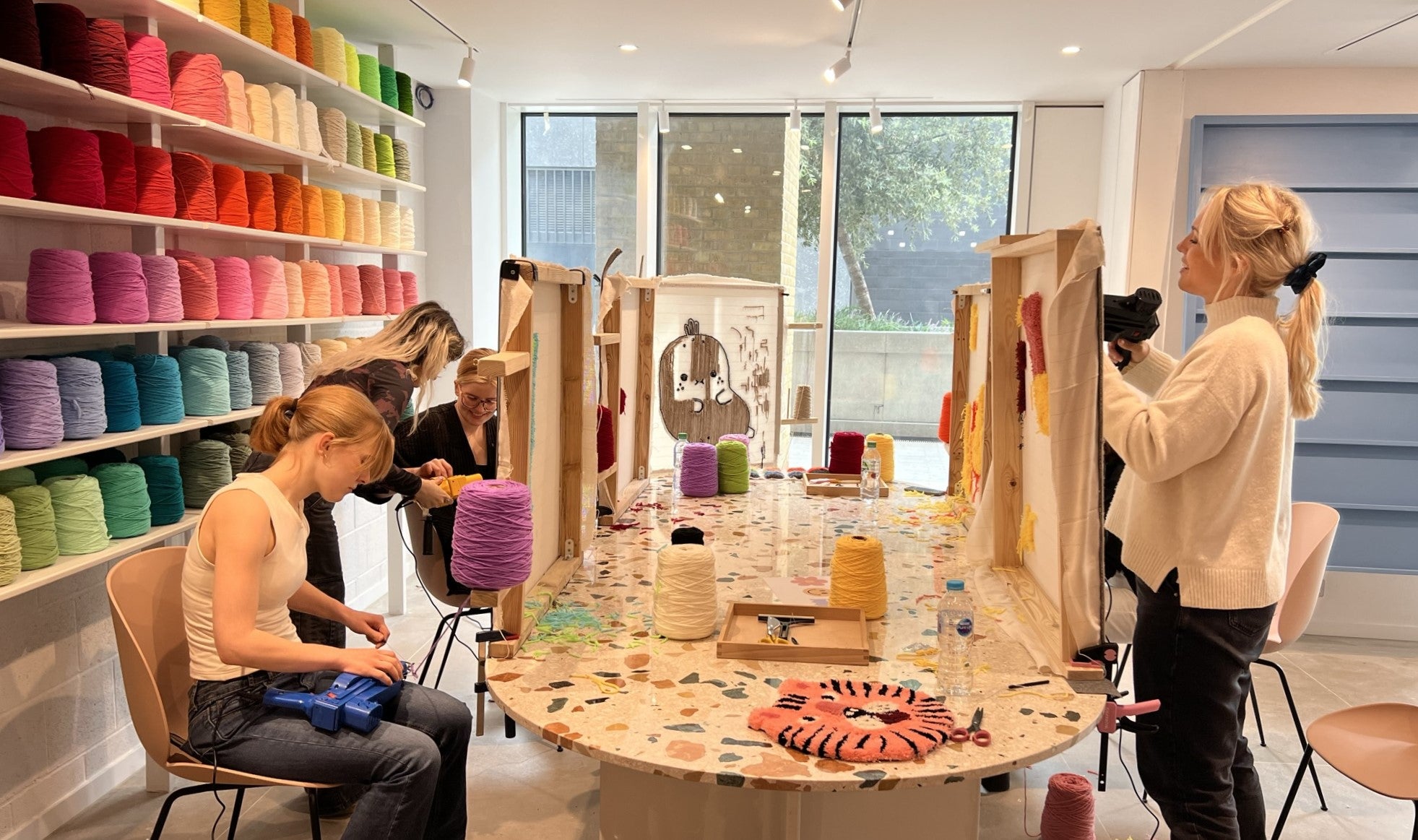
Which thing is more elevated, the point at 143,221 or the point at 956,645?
the point at 143,221

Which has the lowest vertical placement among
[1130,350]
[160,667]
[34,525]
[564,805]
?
[564,805]

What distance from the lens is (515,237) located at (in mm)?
6273

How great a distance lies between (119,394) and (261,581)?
1154 millimetres

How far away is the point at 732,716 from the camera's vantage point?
1.56m

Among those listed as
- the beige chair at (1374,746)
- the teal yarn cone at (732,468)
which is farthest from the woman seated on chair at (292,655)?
the beige chair at (1374,746)

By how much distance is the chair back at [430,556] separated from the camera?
2928 millimetres

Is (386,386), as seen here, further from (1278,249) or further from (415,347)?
(1278,249)

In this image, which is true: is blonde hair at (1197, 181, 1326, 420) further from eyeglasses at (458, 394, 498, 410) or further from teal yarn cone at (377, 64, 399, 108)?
teal yarn cone at (377, 64, 399, 108)

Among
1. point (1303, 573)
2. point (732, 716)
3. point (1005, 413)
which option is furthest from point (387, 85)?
point (1303, 573)

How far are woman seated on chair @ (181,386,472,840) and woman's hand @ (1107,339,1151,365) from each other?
150cm

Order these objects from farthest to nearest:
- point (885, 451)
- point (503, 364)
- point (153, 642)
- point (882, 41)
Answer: point (882, 41), point (885, 451), point (153, 642), point (503, 364)

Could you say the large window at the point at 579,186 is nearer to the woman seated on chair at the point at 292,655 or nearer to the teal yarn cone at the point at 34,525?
the teal yarn cone at the point at 34,525

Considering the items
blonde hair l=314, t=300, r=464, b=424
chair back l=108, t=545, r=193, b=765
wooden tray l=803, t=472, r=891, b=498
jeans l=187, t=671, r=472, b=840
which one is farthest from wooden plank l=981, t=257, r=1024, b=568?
chair back l=108, t=545, r=193, b=765

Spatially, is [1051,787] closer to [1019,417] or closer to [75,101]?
[1019,417]
